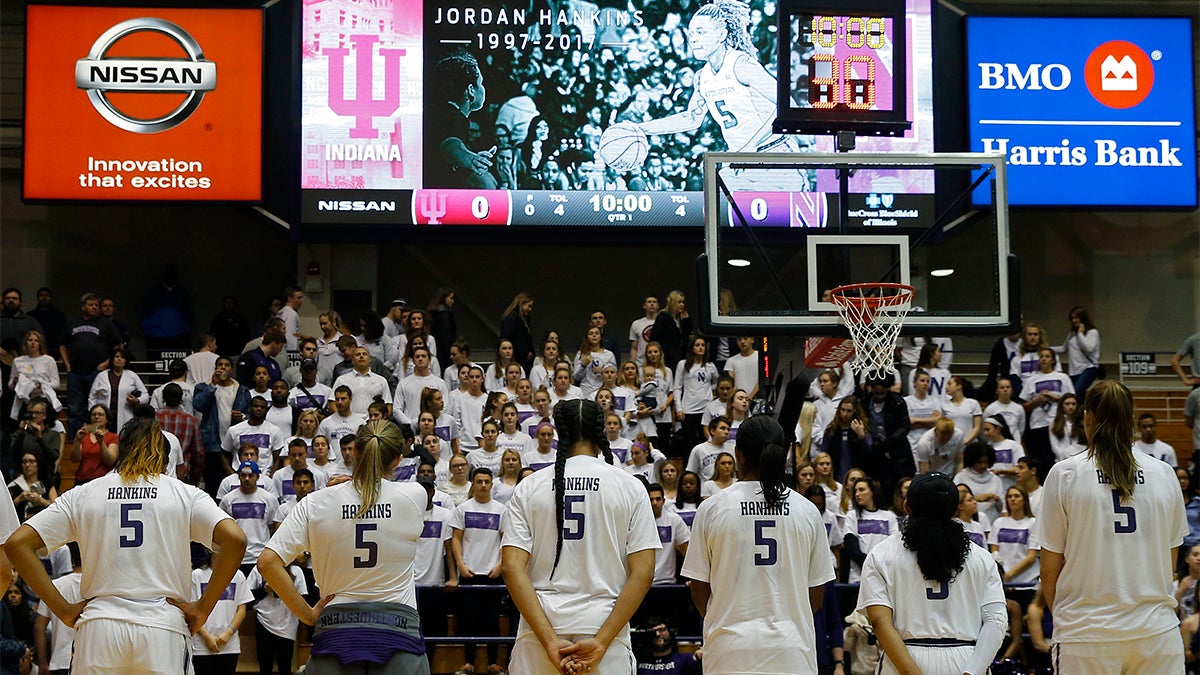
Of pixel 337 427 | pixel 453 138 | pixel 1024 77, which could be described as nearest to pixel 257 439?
pixel 337 427

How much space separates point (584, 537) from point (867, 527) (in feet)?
24.4

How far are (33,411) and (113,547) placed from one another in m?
10.3

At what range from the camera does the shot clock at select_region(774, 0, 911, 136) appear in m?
10.4

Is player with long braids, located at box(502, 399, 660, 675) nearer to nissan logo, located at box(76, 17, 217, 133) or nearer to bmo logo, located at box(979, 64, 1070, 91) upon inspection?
nissan logo, located at box(76, 17, 217, 133)

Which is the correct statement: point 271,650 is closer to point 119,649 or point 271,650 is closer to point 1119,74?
point 119,649

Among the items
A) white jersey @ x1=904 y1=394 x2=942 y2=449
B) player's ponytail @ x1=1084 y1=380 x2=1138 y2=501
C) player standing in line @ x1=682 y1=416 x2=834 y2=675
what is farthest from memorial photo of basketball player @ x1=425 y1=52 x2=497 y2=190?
player's ponytail @ x1=1084 y1=380 x2=1138 y2=501

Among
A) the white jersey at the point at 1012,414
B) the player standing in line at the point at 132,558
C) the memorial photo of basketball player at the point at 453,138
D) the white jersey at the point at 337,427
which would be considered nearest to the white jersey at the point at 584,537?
the player standing in line at the point at 132,558

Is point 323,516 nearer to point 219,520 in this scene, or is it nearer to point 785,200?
point 219,520

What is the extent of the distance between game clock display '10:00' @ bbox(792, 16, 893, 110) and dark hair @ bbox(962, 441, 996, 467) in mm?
4934

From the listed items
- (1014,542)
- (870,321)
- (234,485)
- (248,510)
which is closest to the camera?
(870,321)

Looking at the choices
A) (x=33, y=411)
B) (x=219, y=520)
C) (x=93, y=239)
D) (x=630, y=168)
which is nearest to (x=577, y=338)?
(x=630, y=168)

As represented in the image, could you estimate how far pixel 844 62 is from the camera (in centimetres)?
1053

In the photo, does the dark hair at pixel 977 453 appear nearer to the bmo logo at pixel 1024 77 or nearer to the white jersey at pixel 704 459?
the white jersey at pixel 704 459

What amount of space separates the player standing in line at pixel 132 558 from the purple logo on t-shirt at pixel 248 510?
7.18 meters
